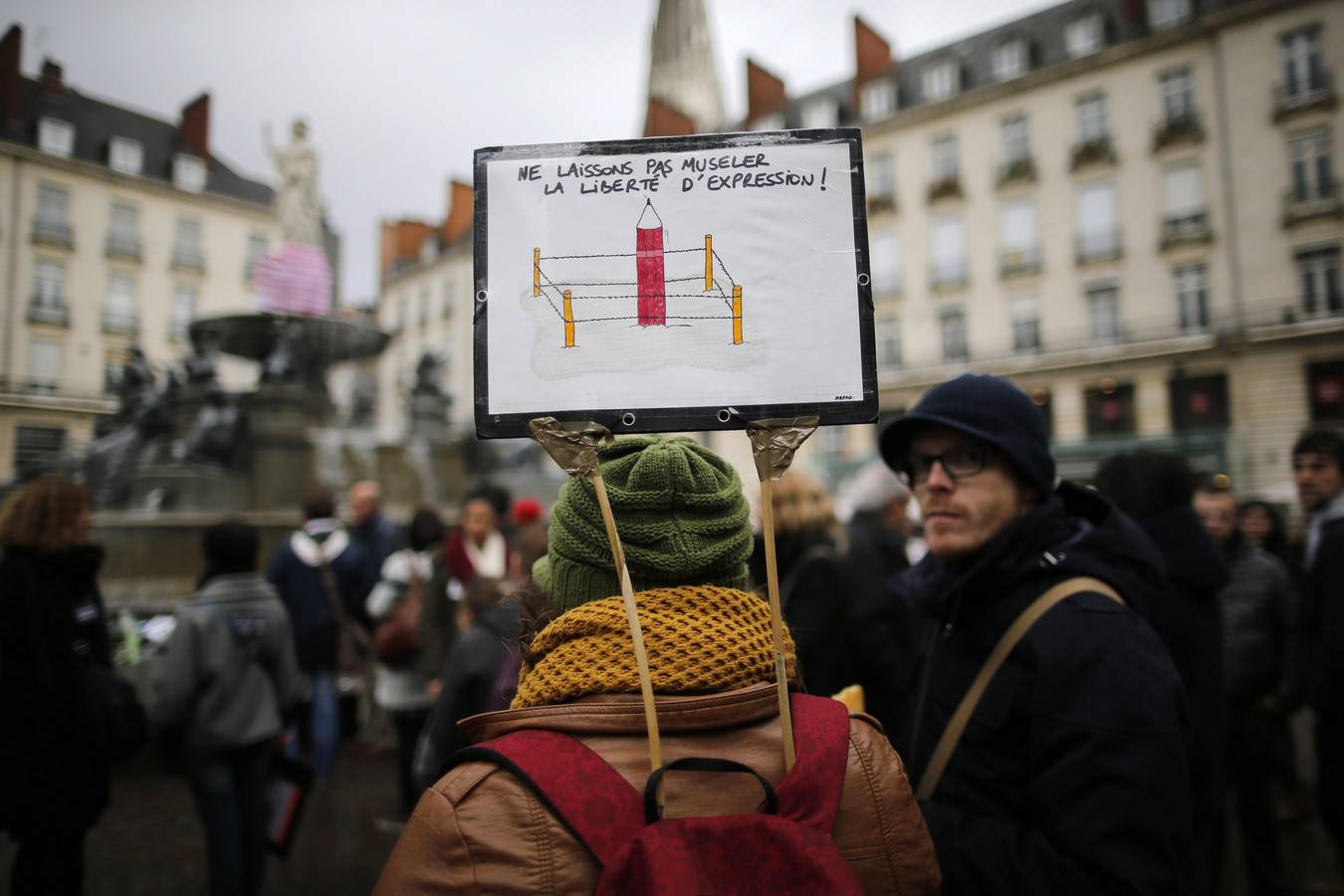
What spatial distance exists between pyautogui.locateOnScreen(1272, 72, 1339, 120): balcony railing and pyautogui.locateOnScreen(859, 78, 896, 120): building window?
13442 mm

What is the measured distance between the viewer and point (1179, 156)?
2809cm

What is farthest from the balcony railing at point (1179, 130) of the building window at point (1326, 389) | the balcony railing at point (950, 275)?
the building window at point (1326, 389)

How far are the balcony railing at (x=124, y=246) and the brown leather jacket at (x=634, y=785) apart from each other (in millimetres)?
15636

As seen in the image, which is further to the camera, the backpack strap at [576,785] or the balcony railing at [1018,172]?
the balcony railing at [1018,172]

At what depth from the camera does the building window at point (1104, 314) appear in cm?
2931

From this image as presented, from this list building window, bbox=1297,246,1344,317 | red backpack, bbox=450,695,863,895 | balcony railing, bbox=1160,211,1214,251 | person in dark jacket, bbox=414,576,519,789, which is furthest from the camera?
balcony railing, bbox=1160,211,1214,251

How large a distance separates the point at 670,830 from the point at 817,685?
2794 mm

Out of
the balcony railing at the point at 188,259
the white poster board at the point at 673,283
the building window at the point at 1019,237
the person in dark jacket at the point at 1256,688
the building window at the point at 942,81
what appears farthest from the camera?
the building window at the point at 942,81

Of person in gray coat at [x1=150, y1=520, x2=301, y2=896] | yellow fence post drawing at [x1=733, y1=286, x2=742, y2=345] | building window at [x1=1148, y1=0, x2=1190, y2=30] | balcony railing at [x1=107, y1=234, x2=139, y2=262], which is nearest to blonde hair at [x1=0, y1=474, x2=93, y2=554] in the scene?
person in gray coat at [x1=150, y1=520, x2=301, y2=896]

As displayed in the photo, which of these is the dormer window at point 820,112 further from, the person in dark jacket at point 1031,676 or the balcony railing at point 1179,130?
the person in dark jacket at point 1031,676

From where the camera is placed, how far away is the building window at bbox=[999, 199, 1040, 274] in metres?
30.8

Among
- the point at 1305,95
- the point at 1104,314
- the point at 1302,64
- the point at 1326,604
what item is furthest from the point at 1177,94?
the point at 1326,604

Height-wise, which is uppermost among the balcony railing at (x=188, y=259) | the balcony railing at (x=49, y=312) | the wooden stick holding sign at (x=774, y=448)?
the balcony railing at (x=188, y=259)

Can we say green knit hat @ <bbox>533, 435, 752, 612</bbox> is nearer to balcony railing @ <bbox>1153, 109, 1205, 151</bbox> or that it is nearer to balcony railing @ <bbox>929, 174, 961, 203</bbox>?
balcony railing @ <bbox>1153, 109, 1205, 151</bbox>
